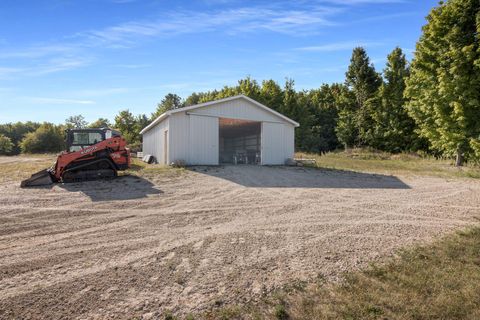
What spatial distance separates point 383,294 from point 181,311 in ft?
7.46

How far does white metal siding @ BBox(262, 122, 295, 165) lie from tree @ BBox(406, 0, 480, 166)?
33.0 ft

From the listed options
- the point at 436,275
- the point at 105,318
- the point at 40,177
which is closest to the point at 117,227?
the point at 105,318

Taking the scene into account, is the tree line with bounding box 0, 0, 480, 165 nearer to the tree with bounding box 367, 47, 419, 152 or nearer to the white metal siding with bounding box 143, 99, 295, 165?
the tree with bounding box 367, 47, 419, 152

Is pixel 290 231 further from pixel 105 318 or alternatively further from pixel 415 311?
pixel 105 318

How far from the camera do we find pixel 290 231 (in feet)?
19.9

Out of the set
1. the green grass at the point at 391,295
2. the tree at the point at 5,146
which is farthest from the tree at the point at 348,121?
the tree at the point at 5,146

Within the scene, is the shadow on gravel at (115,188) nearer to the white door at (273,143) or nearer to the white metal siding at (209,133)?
the white metal siding at (209,133)

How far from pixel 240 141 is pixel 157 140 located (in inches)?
408

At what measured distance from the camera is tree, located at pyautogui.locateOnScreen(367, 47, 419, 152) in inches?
1294

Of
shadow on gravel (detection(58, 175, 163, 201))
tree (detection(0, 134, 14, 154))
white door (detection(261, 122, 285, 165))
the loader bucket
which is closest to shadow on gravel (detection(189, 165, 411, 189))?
shadow on gravel (detection(58, 175, 163, 201))

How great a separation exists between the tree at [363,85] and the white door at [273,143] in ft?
64.5

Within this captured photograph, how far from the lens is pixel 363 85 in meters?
37.5

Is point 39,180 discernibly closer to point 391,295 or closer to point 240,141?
point 391,295

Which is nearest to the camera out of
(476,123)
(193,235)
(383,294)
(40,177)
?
(383,294)
